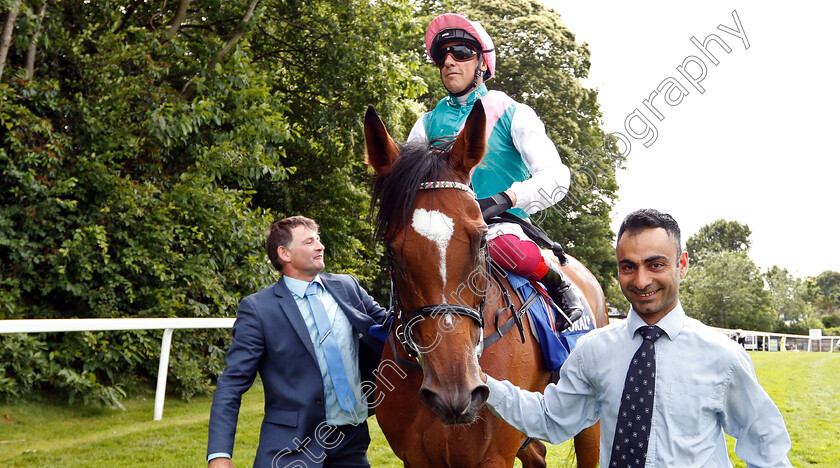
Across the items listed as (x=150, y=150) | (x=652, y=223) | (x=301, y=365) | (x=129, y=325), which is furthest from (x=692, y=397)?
(x=150, y=150)

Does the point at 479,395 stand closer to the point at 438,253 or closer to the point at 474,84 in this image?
the point at 438,253

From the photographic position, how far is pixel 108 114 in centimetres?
707

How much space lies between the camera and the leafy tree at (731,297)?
1720 inches

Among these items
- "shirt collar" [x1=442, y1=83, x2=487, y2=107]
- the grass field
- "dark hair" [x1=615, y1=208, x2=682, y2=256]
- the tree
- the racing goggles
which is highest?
the tree

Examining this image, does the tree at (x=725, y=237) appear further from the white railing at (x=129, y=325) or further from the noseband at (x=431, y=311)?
the noseband at (x=431, y=311)

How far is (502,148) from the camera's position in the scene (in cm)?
311

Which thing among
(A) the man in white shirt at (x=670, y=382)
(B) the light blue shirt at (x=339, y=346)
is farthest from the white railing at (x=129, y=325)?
(A) the man in white shirt at (x=670, y=382)

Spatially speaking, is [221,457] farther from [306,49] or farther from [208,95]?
[306,49]

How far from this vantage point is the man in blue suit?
2785mm

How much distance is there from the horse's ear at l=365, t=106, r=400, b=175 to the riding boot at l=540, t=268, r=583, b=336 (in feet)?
3.51

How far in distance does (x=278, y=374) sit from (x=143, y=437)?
3.66 metres

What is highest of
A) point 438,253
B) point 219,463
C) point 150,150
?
point 150,150

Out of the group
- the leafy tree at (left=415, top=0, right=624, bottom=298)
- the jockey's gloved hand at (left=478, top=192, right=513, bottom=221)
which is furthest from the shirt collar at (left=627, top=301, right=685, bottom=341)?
the leafy tree at (left=415, top=0, right=624, bottom=298)

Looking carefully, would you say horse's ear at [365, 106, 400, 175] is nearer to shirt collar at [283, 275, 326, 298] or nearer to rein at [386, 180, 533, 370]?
rein at [386, 180, 533, 370]
